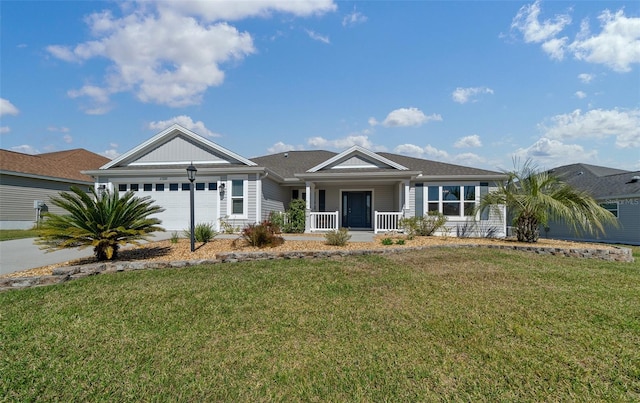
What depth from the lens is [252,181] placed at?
13.6 m

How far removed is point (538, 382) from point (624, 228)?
18.2 m

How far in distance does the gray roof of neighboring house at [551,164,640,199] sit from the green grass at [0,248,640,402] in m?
11.5

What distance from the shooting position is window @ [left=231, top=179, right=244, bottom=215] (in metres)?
13.7

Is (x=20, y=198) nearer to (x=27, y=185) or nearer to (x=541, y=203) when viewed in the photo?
(x=27, y=185)

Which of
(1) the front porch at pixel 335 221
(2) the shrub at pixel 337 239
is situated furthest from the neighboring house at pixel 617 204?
(2) the shrub at pixel 337 239

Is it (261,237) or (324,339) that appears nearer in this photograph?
(324,339)

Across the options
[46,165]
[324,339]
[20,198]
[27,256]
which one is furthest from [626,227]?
[46,165]

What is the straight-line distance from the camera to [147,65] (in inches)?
501

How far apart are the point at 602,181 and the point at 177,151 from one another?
2498cm

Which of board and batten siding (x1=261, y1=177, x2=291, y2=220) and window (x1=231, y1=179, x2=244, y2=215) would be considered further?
board and batten siding (x1=261, y1=177, x2=291, y2=220)

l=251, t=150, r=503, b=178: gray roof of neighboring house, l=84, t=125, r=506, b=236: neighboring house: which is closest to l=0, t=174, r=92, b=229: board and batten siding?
l=84, t=125, r=506, b=236: neighboring house

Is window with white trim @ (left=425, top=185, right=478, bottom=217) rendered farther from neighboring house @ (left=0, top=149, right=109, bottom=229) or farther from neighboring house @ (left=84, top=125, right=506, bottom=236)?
neighboring house @ (left=0, top=149, right=109, bottom=229)

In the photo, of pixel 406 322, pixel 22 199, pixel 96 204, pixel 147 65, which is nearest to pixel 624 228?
Answer: pixel 406 322

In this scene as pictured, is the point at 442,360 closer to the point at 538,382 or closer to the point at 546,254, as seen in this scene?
the point at 538,382
